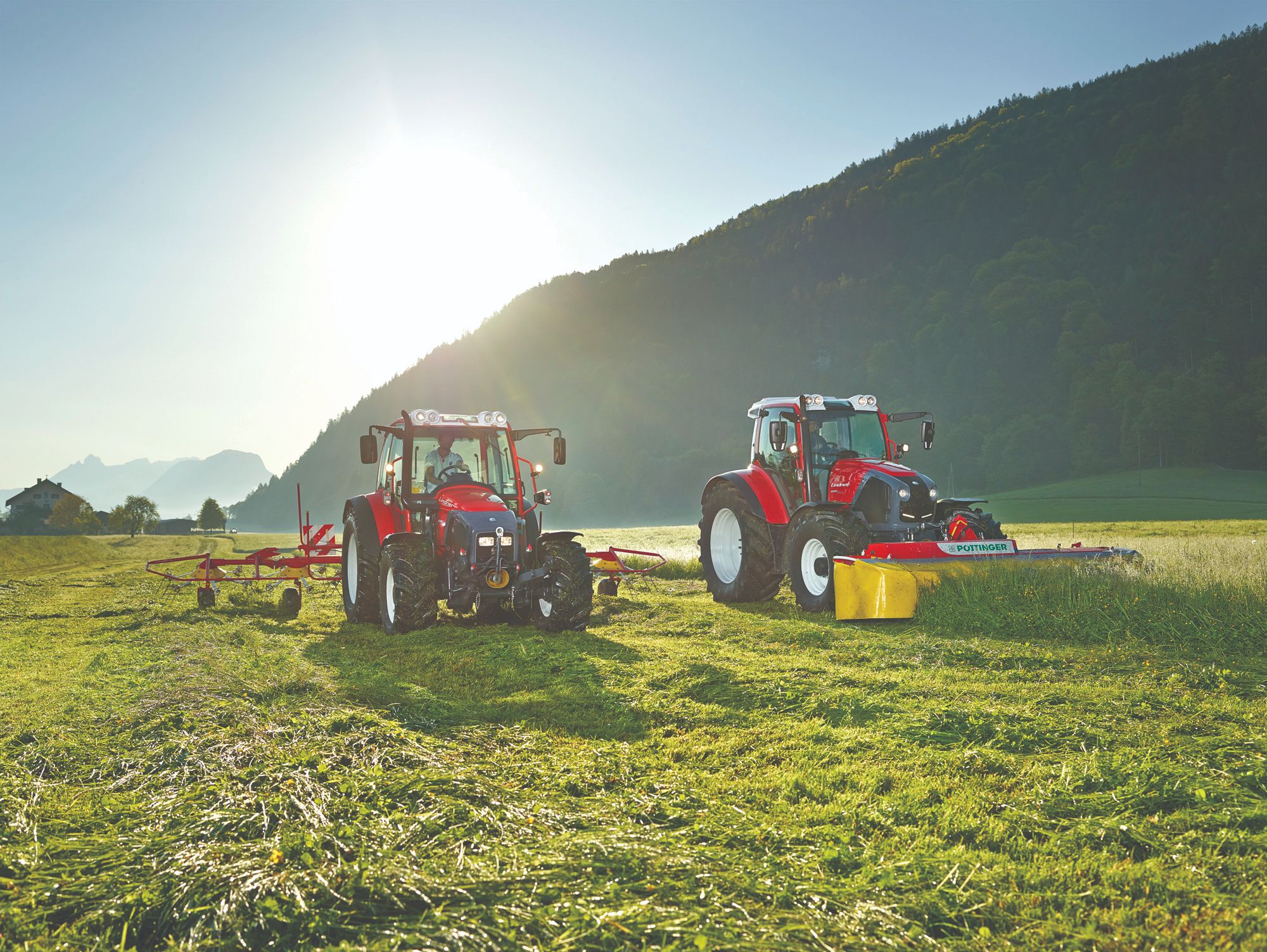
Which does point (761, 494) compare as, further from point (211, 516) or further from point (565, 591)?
point (211, 516)

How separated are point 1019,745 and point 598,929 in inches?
111

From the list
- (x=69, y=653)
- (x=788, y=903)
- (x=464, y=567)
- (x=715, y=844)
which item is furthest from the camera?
(x=464, y=567)

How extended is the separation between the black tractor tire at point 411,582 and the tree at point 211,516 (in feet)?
193

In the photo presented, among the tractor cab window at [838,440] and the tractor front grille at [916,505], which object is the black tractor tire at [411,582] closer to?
the tractor cab window at [838,440]

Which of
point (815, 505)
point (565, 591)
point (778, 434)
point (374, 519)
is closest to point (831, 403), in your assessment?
point (778, 434)

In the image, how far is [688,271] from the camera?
462 ft

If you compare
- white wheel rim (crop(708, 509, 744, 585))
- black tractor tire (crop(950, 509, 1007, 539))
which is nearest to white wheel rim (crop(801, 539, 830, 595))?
black tractor tire (crop(950, 509, 1007, 539))

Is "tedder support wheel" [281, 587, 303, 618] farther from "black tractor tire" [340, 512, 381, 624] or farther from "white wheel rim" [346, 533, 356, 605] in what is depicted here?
"black tractor tire" [340, 512, 381, 624]

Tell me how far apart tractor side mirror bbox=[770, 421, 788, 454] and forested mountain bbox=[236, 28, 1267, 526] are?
7628 cm

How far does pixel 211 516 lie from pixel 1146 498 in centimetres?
6189

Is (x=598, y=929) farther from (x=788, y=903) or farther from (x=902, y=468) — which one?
(x=902, y=468)

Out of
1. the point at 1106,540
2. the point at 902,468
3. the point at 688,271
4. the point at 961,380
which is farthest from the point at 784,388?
the point at 902,468

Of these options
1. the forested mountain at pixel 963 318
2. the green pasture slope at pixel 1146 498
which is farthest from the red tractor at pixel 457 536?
the forested mountain at pixel 963 318

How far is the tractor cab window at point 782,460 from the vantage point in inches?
409
